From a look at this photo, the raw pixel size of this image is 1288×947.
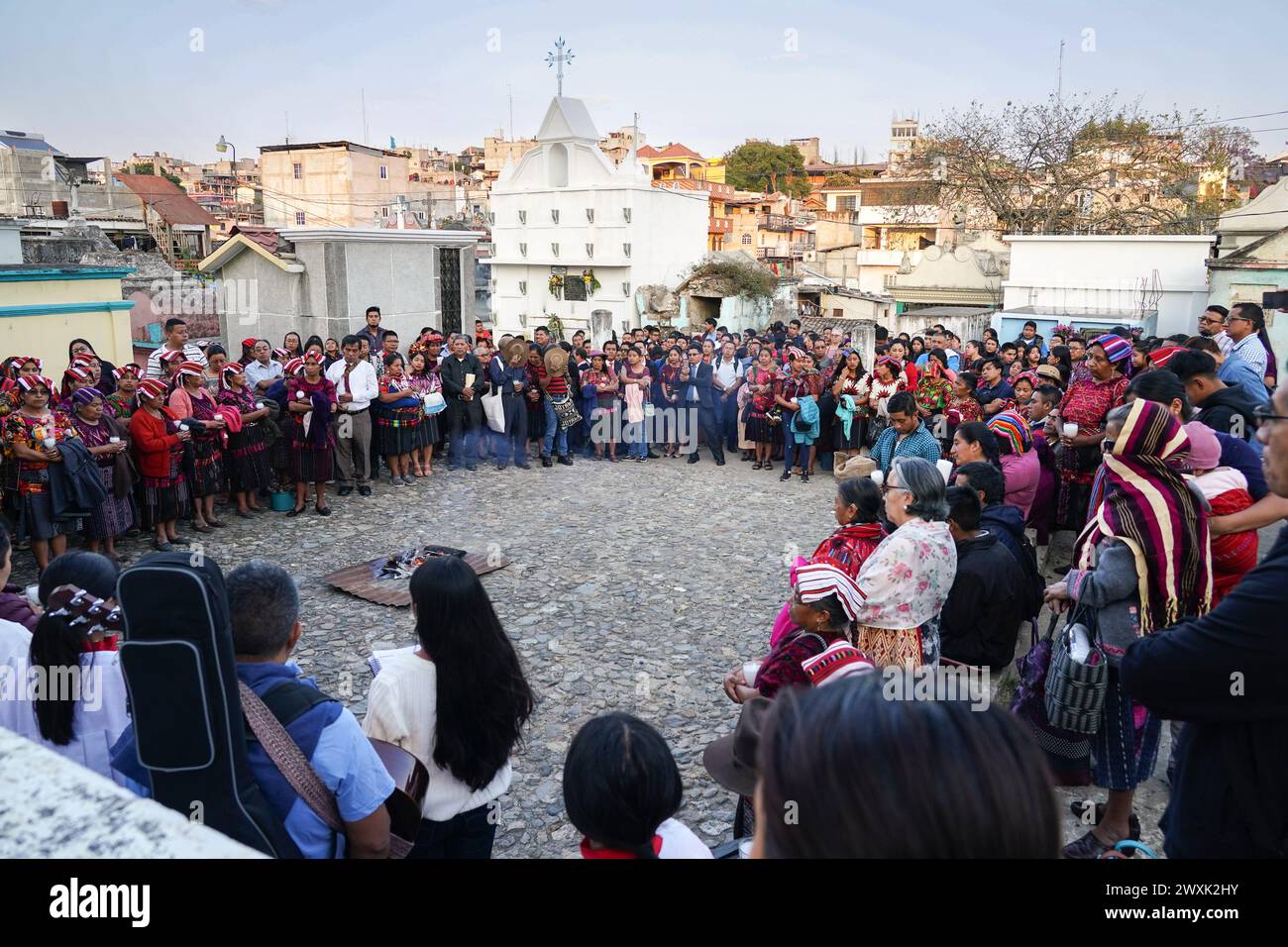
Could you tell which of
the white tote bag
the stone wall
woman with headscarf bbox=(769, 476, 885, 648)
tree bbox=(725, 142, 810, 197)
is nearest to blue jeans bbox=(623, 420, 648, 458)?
the white tote bag

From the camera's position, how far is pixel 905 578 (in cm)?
416

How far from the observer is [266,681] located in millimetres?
2541

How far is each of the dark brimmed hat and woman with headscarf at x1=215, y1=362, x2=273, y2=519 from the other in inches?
310

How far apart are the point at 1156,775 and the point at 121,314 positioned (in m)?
14.3

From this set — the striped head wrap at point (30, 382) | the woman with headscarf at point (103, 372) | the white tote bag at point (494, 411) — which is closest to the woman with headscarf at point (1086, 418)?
the white tote bag at point (494, 411)

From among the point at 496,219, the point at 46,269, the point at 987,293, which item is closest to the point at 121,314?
the point at 46,269

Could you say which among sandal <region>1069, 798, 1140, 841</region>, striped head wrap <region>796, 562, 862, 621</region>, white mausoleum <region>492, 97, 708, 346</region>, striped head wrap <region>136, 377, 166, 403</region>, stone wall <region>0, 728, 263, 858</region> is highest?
Answer: white mausoleum <region>492, 97, 708, 346</region>

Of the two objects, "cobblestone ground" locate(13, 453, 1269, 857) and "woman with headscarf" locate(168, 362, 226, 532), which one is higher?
"woman with headscarf" locate(168, 362, 226, 532)

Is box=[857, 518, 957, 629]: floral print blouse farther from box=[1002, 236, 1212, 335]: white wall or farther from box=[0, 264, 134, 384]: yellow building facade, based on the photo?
box=[1002, 236, 1212, 335]: white wall

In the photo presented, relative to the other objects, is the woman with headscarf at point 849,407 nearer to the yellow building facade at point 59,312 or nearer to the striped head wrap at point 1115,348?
the striped head wrap at point 1115,348

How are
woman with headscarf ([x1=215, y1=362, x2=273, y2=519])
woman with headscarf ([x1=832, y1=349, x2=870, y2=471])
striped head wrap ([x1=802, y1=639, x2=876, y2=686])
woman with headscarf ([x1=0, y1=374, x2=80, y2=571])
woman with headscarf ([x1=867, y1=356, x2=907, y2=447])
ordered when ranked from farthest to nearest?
1. woman with headscarf ([x1=832, y1=349, x2=870, y2=471])
2. woman with headscarf ([x1=867, y1=356, x2=907, y2=447])
3. woman with headscarf ([x1=215, y1=362, x2=273, y2=519])
4. woman with headscarf ([x1=0, y1=374, x2=80, y2=571])
5. striped head wrap ([x1=802, y1=639, x2=876, y2=686])

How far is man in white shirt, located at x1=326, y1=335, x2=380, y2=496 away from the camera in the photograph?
34.3ft

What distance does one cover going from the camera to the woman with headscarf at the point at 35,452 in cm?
748

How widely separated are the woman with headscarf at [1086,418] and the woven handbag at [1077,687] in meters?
4.22
